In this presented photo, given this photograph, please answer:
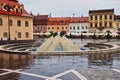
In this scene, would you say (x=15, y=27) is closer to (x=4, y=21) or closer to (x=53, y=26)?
(x=4, y=21)

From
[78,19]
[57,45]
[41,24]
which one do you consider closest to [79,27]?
[78,19]

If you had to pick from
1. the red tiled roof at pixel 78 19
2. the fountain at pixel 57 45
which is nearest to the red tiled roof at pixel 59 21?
the red tiled roof at pixel 78 19

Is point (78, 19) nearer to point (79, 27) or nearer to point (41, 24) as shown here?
point (79, 27)

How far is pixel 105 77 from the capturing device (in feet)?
46.5

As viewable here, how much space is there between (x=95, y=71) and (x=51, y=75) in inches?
120

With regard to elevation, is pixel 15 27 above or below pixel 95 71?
above

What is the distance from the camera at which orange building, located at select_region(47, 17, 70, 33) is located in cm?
10794

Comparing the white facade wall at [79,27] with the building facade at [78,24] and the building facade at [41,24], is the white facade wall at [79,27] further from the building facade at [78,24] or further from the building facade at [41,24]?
the building facade at [41,24]

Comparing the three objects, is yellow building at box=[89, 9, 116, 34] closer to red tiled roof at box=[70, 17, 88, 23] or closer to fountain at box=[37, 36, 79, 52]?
red tiled roof at box=[70, 17, 88, 23]

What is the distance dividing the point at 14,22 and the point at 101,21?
52136 millimetres

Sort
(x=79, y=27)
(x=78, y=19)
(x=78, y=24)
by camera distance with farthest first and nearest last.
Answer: (x=78, y=19)
(x=79, y=27)
(x=78, y=24)

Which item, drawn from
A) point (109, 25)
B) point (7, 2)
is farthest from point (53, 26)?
point (7, 2)

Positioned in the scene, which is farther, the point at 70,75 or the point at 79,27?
the point at 79,27

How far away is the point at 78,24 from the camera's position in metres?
106
